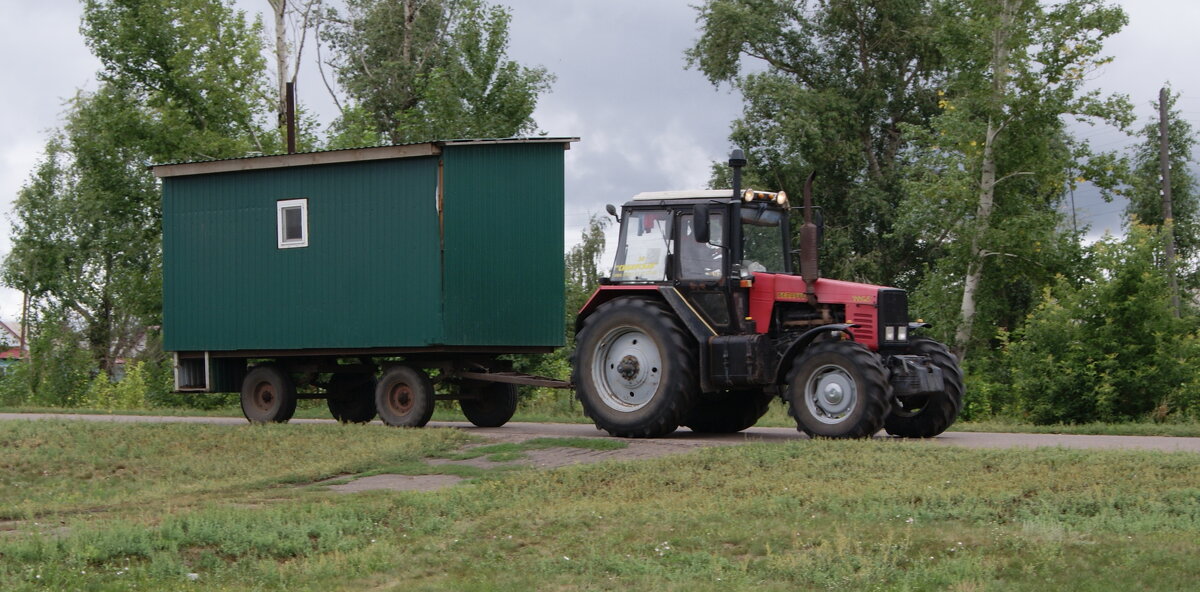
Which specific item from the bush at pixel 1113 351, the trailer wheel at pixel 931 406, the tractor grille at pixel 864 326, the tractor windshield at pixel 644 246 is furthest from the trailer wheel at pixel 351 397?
the bush at pixel 1113 351

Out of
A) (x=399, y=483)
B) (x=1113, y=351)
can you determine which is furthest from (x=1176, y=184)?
(x=399, y=483)

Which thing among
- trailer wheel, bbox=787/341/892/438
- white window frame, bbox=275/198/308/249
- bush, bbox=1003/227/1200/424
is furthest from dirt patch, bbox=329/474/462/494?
bush, bbox=1003/227/1200/424

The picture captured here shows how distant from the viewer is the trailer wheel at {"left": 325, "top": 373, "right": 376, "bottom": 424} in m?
21.5

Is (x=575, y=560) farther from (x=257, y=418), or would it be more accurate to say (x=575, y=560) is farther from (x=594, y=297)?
(x=257, y=418)

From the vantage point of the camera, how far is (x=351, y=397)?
71.2 feet

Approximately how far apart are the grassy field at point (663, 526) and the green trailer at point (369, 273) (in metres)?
4.99

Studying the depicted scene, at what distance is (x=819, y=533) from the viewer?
9703 mm

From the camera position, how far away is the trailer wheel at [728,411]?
18.2 metres

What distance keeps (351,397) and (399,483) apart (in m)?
8.50

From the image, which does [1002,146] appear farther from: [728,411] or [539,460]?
[539,460]

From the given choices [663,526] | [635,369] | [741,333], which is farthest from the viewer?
[635,369]

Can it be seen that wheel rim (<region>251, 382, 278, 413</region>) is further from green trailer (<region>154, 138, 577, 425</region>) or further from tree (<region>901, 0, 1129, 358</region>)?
tree (<region>901, 0, 1129, 358</region>)

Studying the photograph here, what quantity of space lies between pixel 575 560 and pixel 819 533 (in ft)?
5.95

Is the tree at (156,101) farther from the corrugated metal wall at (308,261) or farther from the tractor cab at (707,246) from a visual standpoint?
the tractor cab at (707,246)
